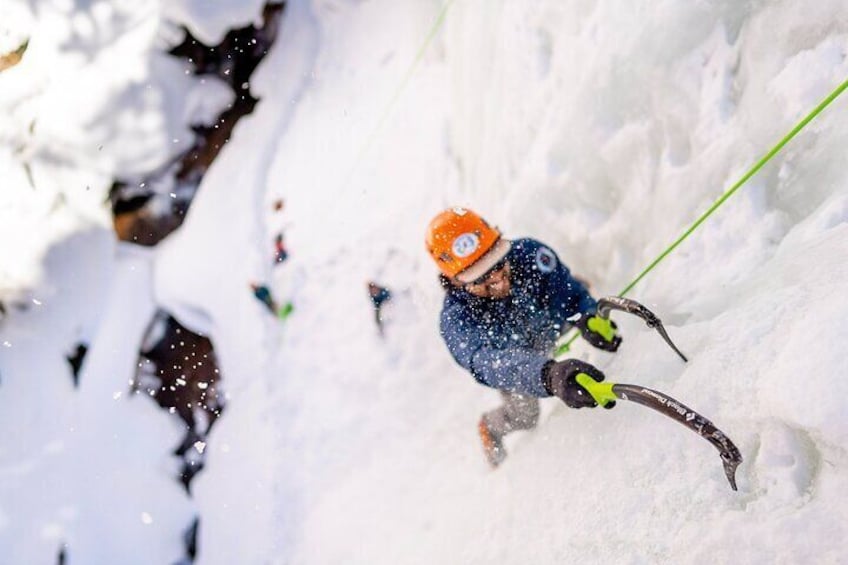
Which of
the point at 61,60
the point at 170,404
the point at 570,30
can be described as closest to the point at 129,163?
the point at 61,60

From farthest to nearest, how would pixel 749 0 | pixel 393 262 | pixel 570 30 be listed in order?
pixel 393 262 < pixel 570 30 < pixel 749 0

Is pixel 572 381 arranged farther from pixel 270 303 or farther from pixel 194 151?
pixel 194 151

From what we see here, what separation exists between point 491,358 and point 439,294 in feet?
8.50

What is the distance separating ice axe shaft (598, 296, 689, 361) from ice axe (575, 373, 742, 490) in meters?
0.39

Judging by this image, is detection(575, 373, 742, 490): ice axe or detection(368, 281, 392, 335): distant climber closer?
detection(575, 373, 742, 490): ice axe

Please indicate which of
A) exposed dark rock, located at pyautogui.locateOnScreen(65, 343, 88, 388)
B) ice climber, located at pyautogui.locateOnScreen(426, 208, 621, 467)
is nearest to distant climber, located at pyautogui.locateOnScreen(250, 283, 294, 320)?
exposed dark rock, located at pyautogui.locateOnScreen(65, 343, 88, 388)

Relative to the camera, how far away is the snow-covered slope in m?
2.15

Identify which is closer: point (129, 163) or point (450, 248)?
point (450, 248)

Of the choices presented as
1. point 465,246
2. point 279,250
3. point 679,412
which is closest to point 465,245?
point 465,246

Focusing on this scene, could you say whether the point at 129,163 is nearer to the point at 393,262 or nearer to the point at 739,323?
the point at 393,262

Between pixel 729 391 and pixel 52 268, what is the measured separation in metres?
8.40

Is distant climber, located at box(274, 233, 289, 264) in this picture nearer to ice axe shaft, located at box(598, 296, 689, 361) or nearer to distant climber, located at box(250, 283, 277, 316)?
distant climber, located at box(250, 283, 277, 316)

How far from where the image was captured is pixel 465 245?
127 inches

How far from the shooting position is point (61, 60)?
28.1 feet
